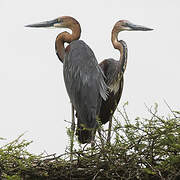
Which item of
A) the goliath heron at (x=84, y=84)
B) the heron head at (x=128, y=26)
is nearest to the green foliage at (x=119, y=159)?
the goliath heron at (x=84, y=84)

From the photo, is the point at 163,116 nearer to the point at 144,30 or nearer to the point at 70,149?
the point at 70,149

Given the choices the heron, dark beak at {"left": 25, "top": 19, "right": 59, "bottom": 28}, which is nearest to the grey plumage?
the heron

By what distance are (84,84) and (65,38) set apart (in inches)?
29.6

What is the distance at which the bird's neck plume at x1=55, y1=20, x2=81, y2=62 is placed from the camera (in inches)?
219

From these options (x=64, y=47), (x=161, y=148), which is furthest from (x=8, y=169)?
(x=64, y=47)

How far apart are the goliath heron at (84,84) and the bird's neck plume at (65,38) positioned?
124 millimetres

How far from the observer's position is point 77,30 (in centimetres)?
561

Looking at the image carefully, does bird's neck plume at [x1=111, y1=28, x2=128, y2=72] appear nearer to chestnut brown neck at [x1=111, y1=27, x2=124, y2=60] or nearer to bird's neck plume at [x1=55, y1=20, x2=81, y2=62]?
chestnut brown neck at [x1=111, y1=27, x2=124, y2=60]

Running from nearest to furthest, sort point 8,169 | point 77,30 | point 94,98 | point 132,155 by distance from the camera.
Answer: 1. point 132,155
2. point 8,169
3. point 94,98
4. point 77,30

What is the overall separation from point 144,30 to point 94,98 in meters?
1.24

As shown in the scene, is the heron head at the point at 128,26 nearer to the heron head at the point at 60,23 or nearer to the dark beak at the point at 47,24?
the heron head at the point at 60,23

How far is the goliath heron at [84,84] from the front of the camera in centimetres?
497

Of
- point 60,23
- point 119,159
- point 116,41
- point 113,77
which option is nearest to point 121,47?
point 116,41

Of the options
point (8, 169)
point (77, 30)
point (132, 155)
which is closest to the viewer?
point (132, 155)
